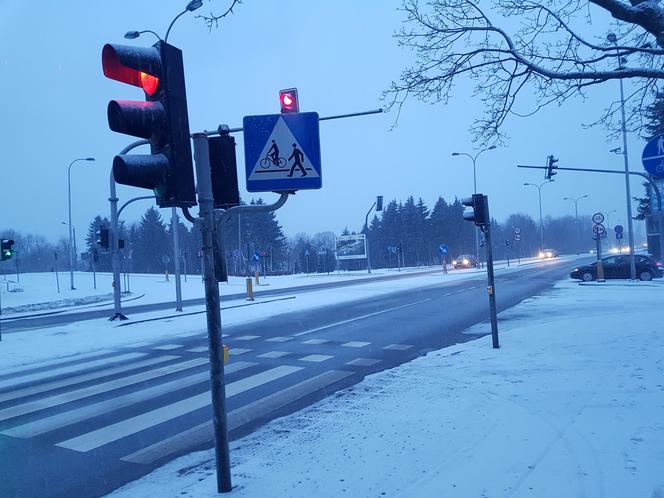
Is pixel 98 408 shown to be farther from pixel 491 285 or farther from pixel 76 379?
pixel 491 285

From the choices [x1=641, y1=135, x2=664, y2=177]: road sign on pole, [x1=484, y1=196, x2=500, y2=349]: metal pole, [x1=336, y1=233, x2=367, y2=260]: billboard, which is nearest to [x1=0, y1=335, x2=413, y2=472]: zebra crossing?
[x1=484, y1=196, x2=500, y2=349]: metal pole

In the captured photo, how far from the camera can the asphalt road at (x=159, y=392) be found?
17.8 feet

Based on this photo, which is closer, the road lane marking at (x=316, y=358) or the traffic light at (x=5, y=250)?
the road lane marking at (x=316, y=358)

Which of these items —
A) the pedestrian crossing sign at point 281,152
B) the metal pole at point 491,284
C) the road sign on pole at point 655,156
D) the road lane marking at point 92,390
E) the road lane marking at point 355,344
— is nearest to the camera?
the pedestrian crossing sign at point 281,152

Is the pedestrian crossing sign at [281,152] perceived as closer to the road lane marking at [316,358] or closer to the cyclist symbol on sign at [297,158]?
the cyclist symbol on sign at [297,158]

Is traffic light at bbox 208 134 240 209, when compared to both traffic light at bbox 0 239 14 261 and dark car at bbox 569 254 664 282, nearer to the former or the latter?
traffic light at bbox 0 239 14 261

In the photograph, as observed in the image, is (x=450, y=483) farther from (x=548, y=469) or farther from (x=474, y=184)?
(x=474, y=184)

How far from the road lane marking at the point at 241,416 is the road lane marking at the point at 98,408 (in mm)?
1776

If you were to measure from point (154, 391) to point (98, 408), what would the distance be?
3.34ft

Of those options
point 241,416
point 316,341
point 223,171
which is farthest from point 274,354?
point 223,171

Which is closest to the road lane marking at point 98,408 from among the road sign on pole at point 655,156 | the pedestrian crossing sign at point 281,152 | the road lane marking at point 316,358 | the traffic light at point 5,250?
the road lane marking at point 316,358

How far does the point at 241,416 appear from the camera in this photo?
684cm

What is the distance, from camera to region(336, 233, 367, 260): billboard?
7338 cm

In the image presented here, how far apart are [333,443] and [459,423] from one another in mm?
1464
